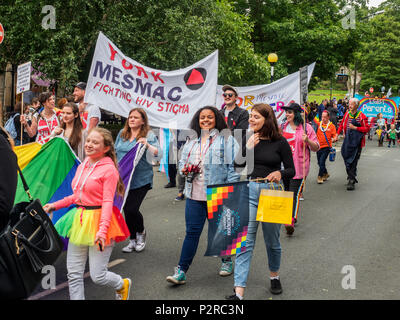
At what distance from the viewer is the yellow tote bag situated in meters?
4.03

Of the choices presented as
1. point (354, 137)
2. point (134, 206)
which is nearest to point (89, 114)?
point (134, 206)

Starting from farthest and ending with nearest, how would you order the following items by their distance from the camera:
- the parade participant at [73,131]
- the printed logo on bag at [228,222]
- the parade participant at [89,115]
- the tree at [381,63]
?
1. the tree at [381,63]
2. the parade participant at [89,115]
3. the parade participant at [73,131]
4. the printed logo on bag at [228,222]

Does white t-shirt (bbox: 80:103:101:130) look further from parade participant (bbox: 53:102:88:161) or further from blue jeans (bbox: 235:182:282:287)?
blue jeans (bbox: 235:182:282:287)

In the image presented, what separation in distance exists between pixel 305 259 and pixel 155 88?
3.30m

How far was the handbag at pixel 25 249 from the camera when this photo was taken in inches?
93.8

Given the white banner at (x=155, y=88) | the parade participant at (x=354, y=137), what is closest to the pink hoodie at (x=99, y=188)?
the white banner at (x=155, y=88)

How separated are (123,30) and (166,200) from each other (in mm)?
7394

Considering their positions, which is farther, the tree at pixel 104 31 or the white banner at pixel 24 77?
the tree at pixel 104 31

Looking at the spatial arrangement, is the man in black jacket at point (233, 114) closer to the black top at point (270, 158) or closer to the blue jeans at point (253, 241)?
the black top at point (270, 158)

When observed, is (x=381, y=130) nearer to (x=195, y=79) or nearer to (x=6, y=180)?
(x=195, y=79)

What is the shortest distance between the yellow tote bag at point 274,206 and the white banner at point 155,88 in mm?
2876

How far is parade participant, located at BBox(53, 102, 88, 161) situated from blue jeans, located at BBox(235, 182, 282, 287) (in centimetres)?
222

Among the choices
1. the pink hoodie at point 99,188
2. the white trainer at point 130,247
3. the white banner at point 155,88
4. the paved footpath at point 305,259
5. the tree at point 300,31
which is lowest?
the paved footpath at point 305,259
